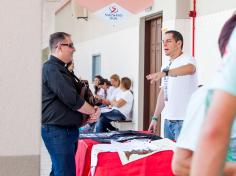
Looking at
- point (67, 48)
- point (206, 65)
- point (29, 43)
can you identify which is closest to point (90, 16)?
point (206, 65)

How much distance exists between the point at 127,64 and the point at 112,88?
0.39 metres

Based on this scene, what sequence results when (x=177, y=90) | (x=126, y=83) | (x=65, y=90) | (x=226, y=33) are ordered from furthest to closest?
(x=126, y=83)
(x=177, y=90)
(x=65, y=90)
(x=226, y=33)

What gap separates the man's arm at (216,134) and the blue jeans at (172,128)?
3.01 metres

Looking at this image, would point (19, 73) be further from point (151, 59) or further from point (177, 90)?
point (151, 59)

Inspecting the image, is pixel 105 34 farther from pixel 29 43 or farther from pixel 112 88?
pixel 29 43

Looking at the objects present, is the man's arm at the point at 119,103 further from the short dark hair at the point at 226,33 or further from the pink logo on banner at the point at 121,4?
the short dark hair at the point at 226,33

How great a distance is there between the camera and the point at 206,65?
517cm

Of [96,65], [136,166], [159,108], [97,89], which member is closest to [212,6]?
[159,108]

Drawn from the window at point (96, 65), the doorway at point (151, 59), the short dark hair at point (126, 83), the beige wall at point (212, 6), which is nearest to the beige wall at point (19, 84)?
the beige wall at point (212, 6)

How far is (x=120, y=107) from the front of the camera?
617 centimetres

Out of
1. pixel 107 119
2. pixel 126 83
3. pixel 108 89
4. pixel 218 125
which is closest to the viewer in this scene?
pixel 218 125

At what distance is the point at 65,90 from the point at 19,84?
1005 millimetres

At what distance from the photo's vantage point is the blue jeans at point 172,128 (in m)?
3.90

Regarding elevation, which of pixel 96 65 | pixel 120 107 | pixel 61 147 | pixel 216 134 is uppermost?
pixel 96 65
